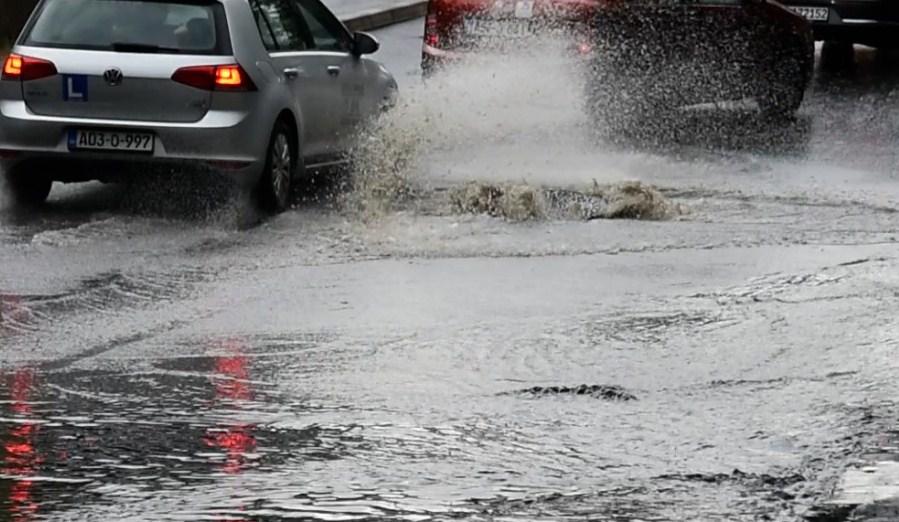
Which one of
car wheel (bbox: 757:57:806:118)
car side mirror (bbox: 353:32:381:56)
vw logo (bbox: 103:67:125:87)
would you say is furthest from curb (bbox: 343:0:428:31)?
vw logo (bbox: 103:67:125:87)

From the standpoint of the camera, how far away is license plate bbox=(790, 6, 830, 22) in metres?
21.5

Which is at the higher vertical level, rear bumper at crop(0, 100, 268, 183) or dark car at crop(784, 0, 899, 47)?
rear bumper at crop(0, 100, 268, 183)

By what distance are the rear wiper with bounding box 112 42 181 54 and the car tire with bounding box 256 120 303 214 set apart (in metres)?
0.79

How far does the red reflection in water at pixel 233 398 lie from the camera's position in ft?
21.0

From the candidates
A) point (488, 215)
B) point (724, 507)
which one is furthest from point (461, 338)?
point (488, 215)

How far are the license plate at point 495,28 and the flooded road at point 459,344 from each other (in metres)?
1.95

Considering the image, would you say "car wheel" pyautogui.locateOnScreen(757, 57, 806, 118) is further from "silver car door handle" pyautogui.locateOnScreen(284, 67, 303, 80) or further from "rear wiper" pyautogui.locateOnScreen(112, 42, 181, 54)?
"rear wiper" pyautogui.locateOnScreen(112, 42, 181, 54)

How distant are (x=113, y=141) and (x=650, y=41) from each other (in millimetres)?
6290

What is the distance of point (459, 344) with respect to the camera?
819 cm

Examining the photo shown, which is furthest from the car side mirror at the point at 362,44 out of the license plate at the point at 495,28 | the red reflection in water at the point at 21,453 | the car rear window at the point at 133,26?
the red reflection in water at the point at 21,453

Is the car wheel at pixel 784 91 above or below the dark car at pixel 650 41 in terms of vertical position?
below

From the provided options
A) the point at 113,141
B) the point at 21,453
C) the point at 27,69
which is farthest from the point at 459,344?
the point at 27,69

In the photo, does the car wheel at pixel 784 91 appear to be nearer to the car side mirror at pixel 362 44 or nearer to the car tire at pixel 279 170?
the car side mirror at pixel 362 44

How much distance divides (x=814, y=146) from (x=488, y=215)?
4.75 metres
